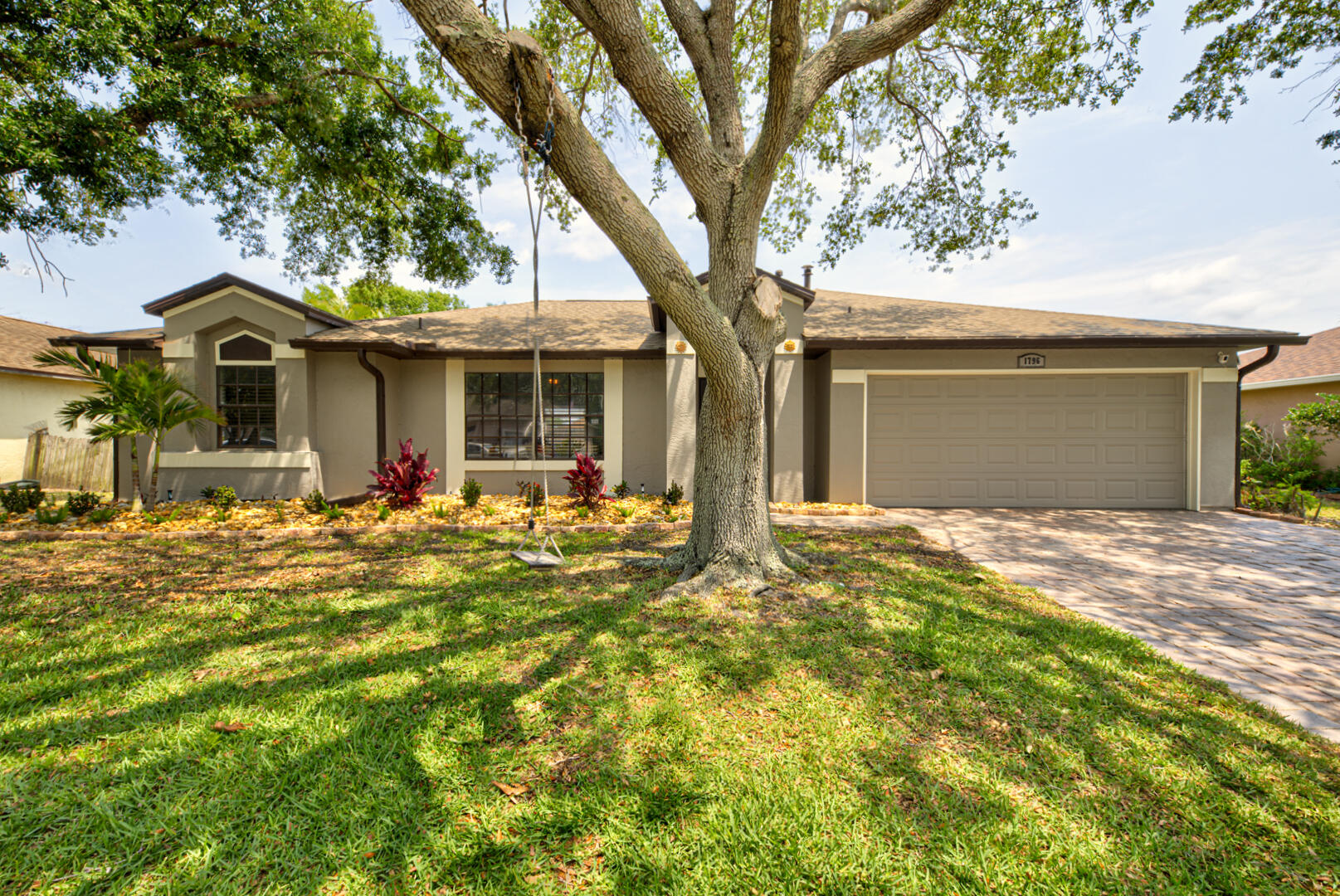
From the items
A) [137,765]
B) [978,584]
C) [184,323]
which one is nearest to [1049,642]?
[978,584]

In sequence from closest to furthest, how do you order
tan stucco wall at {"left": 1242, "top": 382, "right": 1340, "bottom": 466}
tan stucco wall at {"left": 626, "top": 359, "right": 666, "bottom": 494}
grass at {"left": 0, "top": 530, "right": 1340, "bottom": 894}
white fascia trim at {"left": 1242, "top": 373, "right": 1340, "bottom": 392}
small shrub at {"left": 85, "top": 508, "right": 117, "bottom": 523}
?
grass at {"left": 0, "top": 530, "right": 1340, "bottom": 894} < small shrub at {"left": 85, "top": 508, "right": 117, "bottom": 523} < tan stucco wall at {"left": 626, "top": 359, "right": 666, "bottom": 494} < tan stucco wall at {"left": 1242, "top": 382, "right": 1340, "bottom": 466} < white fascia trim at {"left": 1242, "top": 373, "right": 1340, "bottom": 392}

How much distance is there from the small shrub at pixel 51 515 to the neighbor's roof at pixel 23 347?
7056mm

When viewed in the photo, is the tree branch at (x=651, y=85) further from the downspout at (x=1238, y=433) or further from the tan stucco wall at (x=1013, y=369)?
the downspout at (x=1238, y=433)

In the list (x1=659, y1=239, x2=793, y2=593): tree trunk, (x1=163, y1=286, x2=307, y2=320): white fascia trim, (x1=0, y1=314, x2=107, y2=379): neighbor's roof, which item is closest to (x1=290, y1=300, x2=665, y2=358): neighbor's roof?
(x1=163, y1=286, x2=307, y2=320): white fascia trim

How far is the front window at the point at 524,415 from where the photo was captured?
10.4 m

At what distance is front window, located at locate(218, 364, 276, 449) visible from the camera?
9.62 m

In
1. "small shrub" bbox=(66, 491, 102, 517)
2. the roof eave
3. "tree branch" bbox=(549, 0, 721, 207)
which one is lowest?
"small shrub" bbox=(66, 491, 102, 517)

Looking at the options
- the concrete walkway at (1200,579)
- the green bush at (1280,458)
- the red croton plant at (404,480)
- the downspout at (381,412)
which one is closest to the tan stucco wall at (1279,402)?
the green bush at (1280,458)

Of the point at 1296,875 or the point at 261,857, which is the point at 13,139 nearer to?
the point at 261,857

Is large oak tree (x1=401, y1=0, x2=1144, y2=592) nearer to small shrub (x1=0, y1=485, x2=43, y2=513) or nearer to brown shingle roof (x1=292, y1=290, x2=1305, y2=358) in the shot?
brown shingle roof (x1=292, y1=290, x2=1305, y2=358)

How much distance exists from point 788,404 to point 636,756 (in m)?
7.58

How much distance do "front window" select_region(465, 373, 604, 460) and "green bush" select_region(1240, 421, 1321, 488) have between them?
13.4 metres

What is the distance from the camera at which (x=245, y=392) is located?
9.62 metres

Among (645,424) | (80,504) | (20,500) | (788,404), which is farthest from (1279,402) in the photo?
(20,500)
